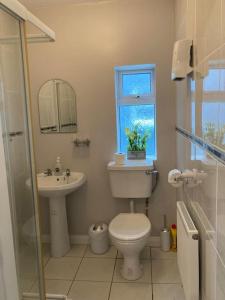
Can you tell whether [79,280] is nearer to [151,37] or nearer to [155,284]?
[155,284]

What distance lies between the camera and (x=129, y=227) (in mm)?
2174

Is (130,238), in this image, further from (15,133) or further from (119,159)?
(15,133)

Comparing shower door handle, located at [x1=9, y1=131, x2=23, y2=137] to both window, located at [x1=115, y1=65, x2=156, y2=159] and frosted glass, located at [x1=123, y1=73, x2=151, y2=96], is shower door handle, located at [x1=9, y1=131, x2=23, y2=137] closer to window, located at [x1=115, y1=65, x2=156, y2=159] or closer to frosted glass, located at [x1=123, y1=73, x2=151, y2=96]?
window, located at [x1=115, y1=65, x2=156, y2=159]

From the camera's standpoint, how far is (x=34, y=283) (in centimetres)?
155

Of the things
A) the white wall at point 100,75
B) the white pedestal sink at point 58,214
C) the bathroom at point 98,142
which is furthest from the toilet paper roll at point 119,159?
the white pedestal sink at point 58,214

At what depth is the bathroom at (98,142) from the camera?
4.33ft

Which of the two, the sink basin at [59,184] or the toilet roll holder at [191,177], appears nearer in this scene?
the toilet roll holder at [191,177]

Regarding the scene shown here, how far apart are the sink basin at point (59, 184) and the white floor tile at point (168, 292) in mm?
1052

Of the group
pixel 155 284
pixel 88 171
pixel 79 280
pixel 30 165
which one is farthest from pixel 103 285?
pixel 30 165

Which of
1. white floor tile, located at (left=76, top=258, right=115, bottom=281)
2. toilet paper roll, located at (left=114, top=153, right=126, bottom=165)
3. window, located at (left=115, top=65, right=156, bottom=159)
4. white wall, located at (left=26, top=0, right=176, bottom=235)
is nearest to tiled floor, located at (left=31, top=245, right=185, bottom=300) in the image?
white floor tile, located at (left=76, top=258, right=115, bottom=281)

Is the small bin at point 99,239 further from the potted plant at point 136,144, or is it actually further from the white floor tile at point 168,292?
the potted plant at point 136,144

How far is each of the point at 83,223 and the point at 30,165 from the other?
1.46m

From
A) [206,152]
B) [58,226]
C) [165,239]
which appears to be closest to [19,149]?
[206,152]

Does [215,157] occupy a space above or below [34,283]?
above
